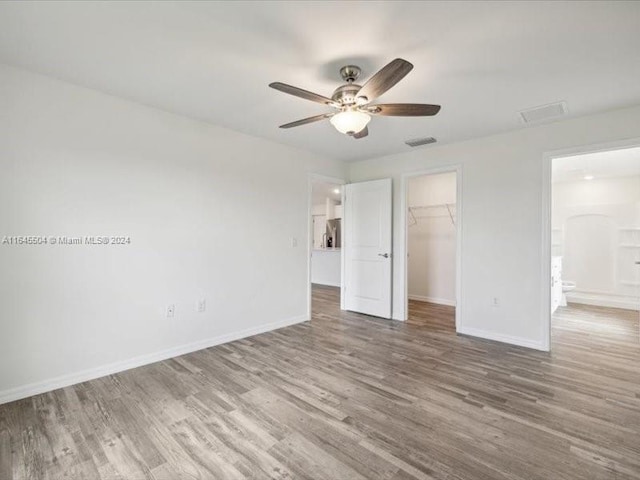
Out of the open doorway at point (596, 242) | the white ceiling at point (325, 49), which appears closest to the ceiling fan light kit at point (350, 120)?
the white ceiling at point (325, 49)

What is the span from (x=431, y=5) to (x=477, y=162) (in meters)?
2.61

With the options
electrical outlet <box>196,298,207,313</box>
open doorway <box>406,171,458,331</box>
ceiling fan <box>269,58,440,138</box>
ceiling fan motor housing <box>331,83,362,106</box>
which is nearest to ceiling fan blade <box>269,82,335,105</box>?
ceiling fan <box>269,58,440,138</box>

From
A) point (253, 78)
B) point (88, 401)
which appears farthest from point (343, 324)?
point (253, 78)

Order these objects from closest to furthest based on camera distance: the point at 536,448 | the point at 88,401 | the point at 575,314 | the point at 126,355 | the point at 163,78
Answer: the point at 536,448 < the point at 88,401 < the point at 163,78 < the point at 126,355 < the point at 575,314

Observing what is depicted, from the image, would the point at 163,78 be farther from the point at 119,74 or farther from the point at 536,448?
the point at 536,448

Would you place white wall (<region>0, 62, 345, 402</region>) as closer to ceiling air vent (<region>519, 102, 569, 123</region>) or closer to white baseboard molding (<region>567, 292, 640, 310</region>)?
ceiling air vent (<region>519, 102, 569, 123</region>)

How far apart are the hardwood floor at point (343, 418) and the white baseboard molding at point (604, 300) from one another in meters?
2.62

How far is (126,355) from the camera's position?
2.89 metres

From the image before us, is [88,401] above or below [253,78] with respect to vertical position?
below

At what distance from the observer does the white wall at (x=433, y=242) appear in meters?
5.59

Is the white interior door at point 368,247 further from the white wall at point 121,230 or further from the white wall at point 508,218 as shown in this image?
the white wall at point 121,230

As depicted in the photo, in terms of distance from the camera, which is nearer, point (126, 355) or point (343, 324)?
point (126, 355)

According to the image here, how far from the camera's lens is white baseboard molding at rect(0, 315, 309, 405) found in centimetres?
236

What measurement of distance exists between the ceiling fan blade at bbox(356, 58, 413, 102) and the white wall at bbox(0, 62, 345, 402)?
2056 mm
